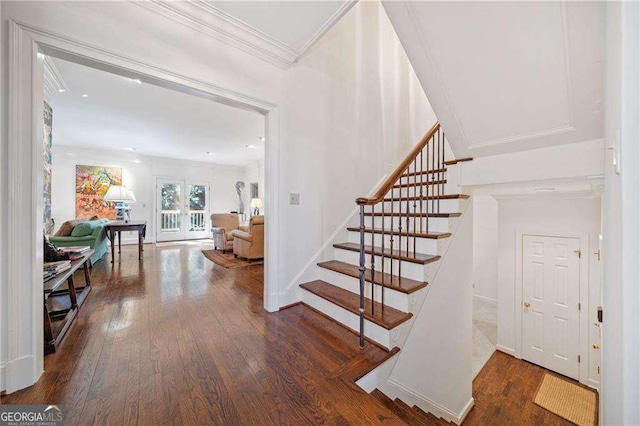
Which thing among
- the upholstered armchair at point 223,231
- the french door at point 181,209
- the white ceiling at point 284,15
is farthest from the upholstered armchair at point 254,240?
the french door at point 181,209

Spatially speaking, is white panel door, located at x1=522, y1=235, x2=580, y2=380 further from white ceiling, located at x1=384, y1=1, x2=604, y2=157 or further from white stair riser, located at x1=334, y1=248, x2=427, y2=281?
white stair riser, located at x1=334, y1=248, x2=427, y2=281

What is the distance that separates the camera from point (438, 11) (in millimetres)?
1470

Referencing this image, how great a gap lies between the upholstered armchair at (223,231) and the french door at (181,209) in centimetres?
225

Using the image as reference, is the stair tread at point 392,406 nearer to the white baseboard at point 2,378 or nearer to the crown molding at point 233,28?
the white baseboard at point 2,378

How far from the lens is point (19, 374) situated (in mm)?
1268

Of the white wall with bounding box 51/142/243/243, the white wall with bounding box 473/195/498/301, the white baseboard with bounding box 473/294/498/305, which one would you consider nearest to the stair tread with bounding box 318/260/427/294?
the white wall with bounding box 473/195/498/301

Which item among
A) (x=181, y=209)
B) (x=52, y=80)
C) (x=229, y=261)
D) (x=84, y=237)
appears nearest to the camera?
(x=52, y=80)

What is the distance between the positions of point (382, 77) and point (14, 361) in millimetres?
4292

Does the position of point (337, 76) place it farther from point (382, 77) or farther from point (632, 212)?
point (632, 212)

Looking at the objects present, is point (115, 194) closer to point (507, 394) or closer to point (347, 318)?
point (347, 318)

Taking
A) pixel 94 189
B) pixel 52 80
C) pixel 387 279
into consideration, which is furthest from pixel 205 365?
pixel 94 189

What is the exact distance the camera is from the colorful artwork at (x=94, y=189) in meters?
6.09

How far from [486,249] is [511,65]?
472 centimetres

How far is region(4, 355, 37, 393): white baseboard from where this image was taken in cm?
124
